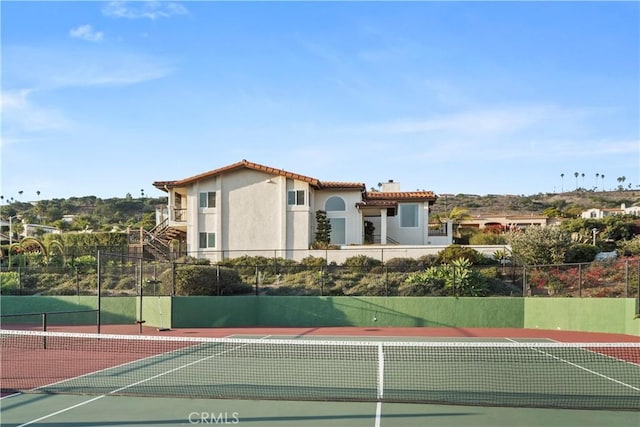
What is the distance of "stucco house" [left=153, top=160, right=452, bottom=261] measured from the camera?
116ft

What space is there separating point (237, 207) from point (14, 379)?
82.7 feet

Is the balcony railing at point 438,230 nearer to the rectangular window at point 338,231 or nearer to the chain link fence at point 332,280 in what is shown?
the rectangular window at point 338,231

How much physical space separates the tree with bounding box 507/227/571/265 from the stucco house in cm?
842

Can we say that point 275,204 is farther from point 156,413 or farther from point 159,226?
point 156,413

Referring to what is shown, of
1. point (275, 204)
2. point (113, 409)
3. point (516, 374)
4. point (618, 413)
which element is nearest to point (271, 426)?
point (113, 409)

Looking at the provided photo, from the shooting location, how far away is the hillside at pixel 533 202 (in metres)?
103

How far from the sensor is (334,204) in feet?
122

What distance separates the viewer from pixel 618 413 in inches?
330

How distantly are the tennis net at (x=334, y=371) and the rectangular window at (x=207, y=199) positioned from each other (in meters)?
20.0

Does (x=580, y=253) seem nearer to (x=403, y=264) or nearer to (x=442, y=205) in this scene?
(x=403, y=264)

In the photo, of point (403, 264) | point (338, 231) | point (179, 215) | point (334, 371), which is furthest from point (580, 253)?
point (334, 371)

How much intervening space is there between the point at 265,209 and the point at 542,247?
14966 mm

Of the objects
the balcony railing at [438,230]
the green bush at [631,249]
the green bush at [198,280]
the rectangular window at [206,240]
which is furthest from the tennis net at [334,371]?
the balcony railing at [438,230]

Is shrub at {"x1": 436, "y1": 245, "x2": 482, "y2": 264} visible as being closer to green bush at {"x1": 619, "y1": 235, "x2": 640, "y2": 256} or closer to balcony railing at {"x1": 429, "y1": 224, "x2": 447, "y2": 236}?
green bush at {"x1": 619, "y1": 235, "x2": 640, "y2": 256}
